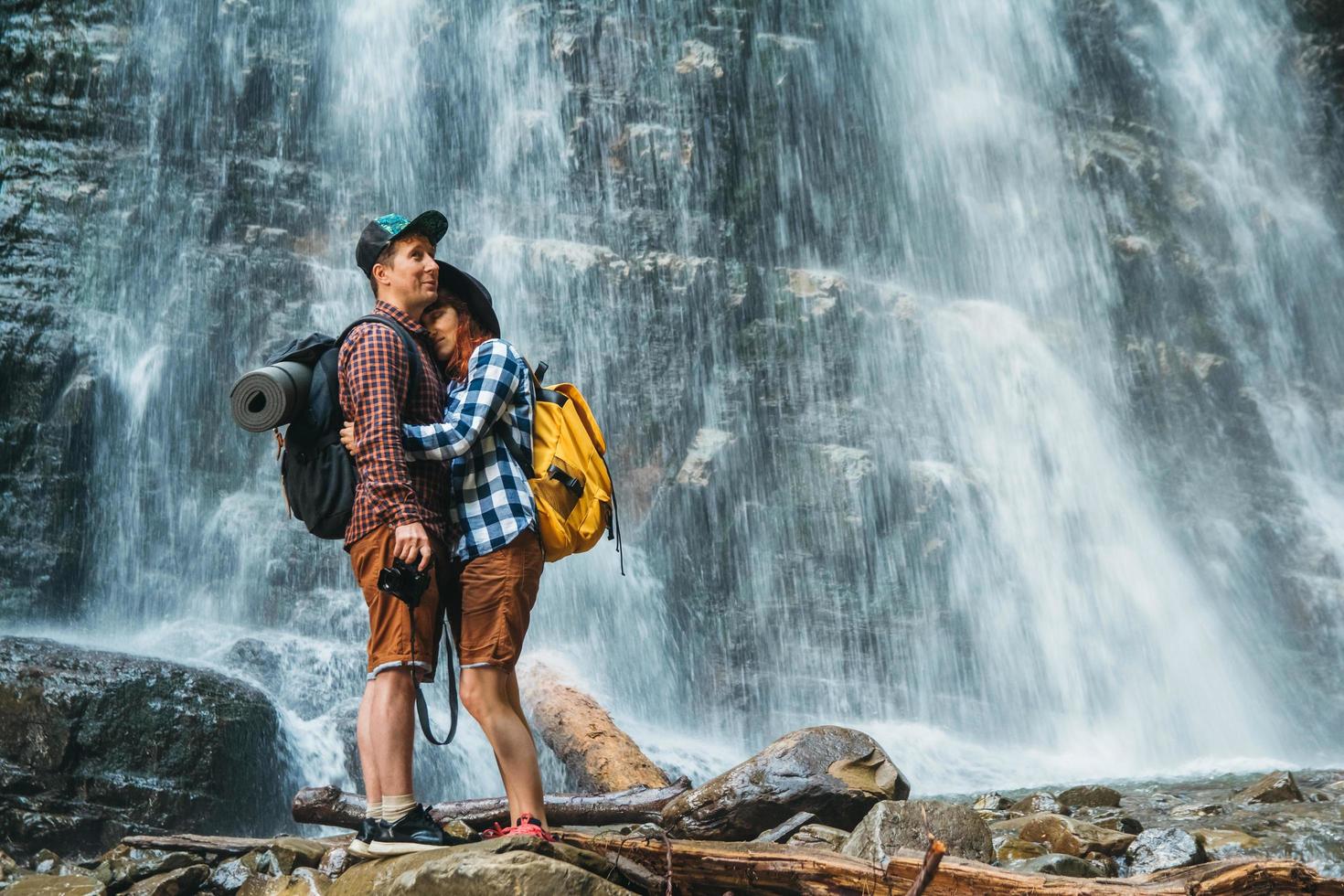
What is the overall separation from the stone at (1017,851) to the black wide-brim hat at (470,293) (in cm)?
306

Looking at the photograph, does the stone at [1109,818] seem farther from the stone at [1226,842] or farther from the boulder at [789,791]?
the boulder at [789,791]

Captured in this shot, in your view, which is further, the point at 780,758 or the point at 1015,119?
the point at 1015,119

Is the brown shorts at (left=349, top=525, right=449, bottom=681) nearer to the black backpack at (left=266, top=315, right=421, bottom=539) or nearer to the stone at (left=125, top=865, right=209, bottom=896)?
the black backpack at (left=266, top=315, right=421, bottom=539)

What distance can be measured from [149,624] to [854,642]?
353 inches

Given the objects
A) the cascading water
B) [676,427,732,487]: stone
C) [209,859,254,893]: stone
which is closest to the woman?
[209,859,254,893]: stone

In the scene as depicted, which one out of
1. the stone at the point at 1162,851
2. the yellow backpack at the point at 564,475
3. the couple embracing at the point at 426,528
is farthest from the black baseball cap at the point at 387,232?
the stone at the point at 1162,851

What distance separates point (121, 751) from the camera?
789cm

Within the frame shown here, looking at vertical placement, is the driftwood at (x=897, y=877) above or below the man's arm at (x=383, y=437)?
below

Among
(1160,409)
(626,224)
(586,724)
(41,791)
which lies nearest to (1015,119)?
(1160,409)

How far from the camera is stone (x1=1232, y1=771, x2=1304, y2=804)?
6508 millimetres

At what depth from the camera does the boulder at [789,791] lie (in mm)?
4609

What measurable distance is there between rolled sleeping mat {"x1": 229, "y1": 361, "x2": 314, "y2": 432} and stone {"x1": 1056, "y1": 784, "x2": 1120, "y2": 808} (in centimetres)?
548

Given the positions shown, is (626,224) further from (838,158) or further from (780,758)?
(780,758)

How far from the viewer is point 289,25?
16.3m
